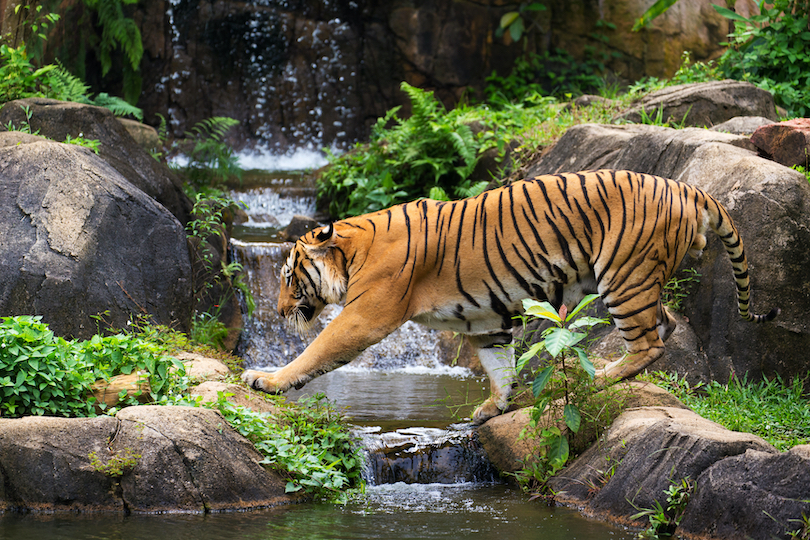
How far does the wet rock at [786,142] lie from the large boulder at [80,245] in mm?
5186

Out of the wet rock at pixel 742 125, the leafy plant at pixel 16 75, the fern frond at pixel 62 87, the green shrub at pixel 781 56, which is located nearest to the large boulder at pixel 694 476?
the wet rock at pixel 742 125

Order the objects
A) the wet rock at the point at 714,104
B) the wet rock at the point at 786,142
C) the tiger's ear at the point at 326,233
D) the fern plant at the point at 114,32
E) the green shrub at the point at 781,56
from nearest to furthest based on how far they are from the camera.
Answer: the tiger's ear at the point at 326,233
the wet rock at the point at 786,142
the wet rock at the point at 714,104
the green shrub at the point at 781,56
the fern plant at the point at 114,32

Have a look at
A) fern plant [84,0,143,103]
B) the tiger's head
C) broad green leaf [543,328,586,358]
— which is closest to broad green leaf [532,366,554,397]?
broad green leaf [543,328,586,358]

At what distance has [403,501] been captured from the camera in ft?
13.6

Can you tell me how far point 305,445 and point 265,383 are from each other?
437 millimetres

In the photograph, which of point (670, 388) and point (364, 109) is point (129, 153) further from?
point (364, 109)

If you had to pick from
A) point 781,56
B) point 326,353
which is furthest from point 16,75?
point 781,56

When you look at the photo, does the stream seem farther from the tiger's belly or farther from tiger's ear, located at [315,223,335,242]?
tiger's ear, located at [315,223,335,242]

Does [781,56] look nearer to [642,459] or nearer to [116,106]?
[642,459]

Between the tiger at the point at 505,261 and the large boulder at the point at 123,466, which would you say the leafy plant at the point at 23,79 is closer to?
the tiger at the point at 505,261

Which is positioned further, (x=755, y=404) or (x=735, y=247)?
(x=755, y=404)

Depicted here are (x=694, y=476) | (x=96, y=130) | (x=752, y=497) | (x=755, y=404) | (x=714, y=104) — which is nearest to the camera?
(x=752, y=497)

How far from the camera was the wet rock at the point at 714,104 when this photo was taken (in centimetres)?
862

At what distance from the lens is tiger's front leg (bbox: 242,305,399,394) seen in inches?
175
